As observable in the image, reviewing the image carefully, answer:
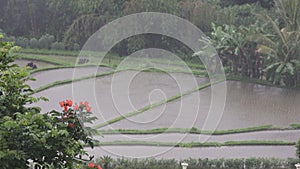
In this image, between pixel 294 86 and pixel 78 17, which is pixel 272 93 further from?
pixel 78 17

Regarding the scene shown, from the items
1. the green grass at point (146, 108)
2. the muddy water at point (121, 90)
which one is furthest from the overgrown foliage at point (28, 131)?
the muddy water at point (121, 90)

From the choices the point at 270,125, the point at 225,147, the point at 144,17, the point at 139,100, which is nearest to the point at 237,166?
the point at 225,147

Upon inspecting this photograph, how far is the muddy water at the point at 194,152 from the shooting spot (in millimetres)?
9966

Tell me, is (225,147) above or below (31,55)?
below

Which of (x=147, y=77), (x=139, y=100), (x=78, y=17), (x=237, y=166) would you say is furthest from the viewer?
(x=78, y=17)

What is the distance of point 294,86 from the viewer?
1480 cm

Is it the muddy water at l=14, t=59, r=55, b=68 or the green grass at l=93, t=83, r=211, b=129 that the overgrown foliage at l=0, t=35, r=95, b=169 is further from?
the muddy water at l=14, t=59, r=55, b=68

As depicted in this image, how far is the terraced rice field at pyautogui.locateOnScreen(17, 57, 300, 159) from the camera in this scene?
10430mm

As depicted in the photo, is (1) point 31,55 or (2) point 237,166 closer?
(2) point 237,166

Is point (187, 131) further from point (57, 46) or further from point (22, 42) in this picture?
point (22, 42)

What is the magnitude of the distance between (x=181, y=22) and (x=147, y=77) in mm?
2847

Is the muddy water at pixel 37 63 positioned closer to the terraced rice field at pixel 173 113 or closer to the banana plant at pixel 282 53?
the terraced rice field at pixel 173 113

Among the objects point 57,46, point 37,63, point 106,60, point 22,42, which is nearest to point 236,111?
point 106,60

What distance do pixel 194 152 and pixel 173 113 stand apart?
2.22m
